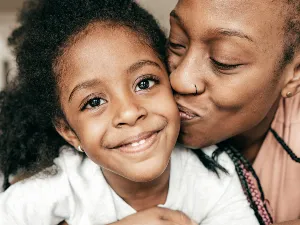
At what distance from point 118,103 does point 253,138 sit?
0.59m

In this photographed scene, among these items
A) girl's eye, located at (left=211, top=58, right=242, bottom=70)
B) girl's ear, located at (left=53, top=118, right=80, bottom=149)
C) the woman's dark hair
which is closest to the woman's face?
girl's eye, located at (left=211, top=58, right=242, bottom=70)

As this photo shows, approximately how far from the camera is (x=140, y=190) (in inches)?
52.8

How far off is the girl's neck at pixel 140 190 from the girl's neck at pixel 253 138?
0.29 m

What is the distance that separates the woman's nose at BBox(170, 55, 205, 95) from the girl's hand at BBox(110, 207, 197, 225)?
34cm

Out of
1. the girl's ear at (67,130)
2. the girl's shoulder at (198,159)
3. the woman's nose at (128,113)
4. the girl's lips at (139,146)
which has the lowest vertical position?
the girl's shoulder at (198,159)

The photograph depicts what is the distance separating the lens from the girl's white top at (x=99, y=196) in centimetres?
125

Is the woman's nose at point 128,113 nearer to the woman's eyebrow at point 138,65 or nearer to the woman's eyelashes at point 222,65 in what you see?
the woman's eyebrow at point 138,65

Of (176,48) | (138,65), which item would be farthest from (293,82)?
(138,65)

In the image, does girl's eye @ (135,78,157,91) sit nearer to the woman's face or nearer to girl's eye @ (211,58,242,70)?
the woman's face

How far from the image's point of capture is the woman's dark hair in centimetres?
119

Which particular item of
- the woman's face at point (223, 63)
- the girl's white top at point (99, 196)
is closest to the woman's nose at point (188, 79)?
the woman's face at point (223, 63)

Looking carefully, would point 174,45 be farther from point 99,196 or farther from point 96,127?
Answer: point 99,196

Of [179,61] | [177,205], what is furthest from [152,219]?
[179,61]

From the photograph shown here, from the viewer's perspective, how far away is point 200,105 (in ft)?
3.94
